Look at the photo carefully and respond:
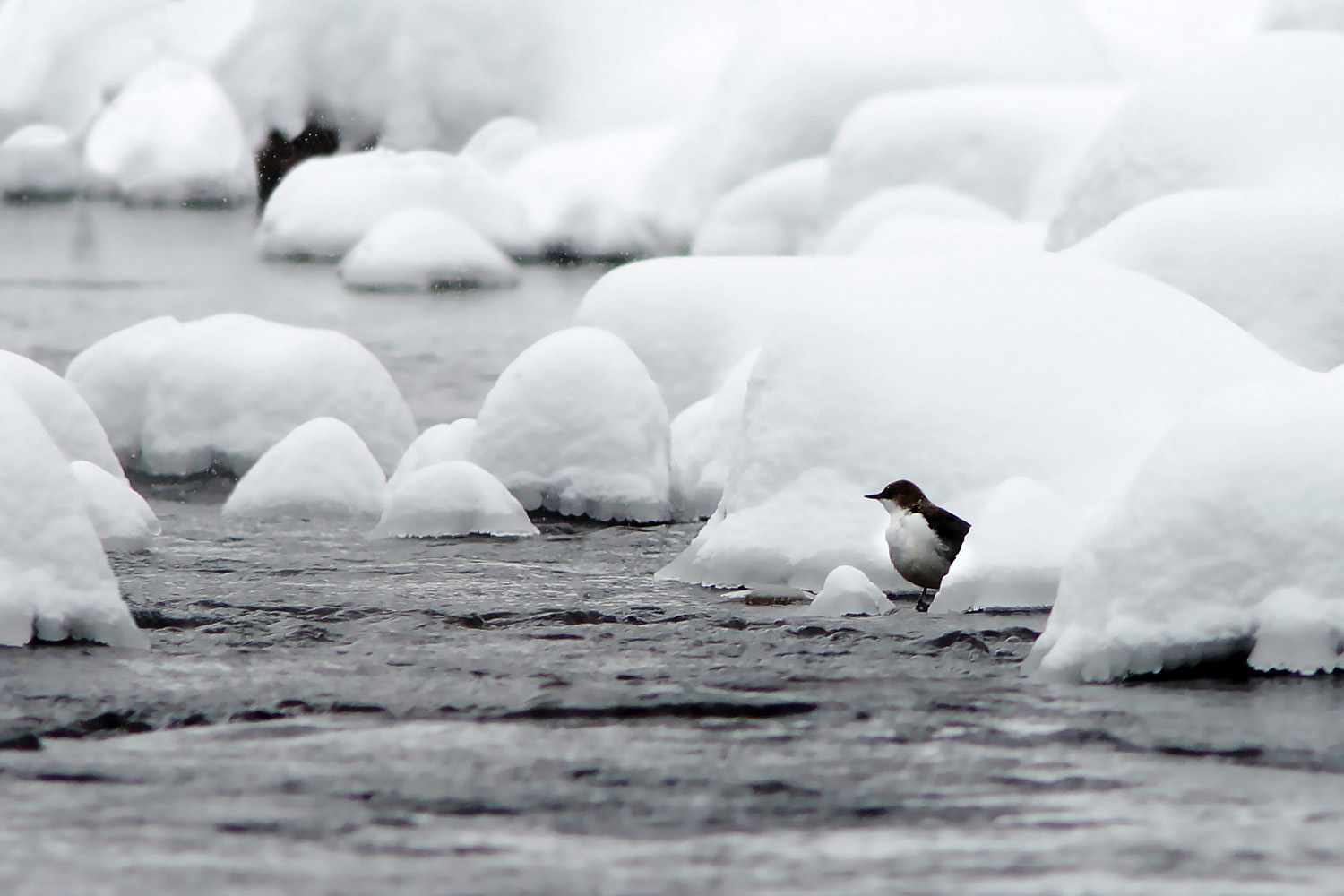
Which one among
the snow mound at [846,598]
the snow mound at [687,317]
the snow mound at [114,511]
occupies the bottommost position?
the snow mound at [846,598]

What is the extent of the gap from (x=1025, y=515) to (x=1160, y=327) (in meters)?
1.56

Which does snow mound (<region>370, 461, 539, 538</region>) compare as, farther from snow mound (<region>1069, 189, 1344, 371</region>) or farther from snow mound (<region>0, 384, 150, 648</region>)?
snow mound (<region>1069, 189, 1344, 371</region>)

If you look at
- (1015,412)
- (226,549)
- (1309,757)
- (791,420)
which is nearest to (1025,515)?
(1015,412)

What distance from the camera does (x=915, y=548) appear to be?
25.2ft

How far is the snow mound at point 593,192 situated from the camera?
108 ft

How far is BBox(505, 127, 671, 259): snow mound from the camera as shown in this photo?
3294cm

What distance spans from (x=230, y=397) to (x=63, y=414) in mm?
2348

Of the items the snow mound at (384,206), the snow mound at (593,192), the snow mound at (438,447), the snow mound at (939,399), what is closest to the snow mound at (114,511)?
the snow mound at (438,447)

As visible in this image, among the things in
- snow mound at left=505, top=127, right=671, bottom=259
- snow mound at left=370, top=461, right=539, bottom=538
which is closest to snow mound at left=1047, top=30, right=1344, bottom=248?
snow mound at left=370, top=461, right=539, bottom=538

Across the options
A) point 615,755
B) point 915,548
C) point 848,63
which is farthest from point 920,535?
point 848,63

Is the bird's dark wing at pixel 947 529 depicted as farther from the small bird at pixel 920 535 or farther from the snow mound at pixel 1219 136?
the snow mound at pixel 1219 136

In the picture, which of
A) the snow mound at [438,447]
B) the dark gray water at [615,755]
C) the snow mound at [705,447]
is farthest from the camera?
the snow mound at [438,447]

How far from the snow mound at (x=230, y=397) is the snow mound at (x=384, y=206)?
19.8 meters

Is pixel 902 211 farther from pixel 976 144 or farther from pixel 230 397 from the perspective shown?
pixel 230 397
